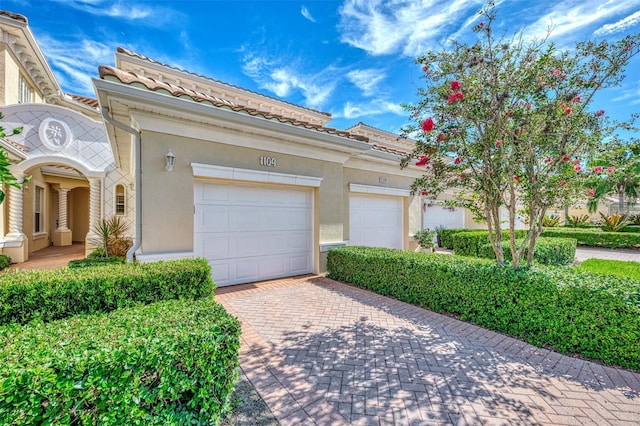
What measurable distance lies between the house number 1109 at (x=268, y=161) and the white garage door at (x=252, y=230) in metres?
0.62

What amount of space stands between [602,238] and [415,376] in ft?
66.7

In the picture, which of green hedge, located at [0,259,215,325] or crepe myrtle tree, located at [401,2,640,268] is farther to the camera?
crepe myrtle tree, located at [401,2,640,268]

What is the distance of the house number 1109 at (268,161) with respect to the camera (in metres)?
7.32

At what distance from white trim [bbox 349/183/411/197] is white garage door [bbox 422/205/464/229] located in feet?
9.52

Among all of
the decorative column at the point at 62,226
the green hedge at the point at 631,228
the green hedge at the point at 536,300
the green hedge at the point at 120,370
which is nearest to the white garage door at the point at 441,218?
the green hedge at the point at 536,300

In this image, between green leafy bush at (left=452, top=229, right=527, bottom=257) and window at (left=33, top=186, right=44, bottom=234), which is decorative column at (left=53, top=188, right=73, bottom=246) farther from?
green leafy bush at (left=452, top=229, right=527, bottom=257)

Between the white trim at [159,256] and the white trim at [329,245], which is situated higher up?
the white trim at [159,256]

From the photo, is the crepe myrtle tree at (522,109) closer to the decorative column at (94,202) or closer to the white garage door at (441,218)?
the white garage door at (441,218)

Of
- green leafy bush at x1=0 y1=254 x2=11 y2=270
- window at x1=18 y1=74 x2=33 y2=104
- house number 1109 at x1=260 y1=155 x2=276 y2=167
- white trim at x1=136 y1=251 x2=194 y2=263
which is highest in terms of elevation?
window at x1=18 y1=74 x2=33 y2=104

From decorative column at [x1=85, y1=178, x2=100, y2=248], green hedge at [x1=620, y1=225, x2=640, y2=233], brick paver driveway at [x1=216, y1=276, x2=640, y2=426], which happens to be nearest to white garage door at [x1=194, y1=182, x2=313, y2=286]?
brick paver driveway at [x1=216, y1=276, x2=640, y2=426]

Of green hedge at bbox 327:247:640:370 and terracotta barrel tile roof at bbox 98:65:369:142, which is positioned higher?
terracotta barrel tile roof at bbox 98:65:369:142

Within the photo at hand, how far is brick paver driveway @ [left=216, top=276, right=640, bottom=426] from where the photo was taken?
2.76 meters

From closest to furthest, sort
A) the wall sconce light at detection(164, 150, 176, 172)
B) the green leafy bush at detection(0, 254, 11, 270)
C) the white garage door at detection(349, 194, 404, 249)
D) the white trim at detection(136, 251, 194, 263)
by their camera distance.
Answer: the white trim at detection(136, 251, 194, 263)
the wall sconce light at detection(164, 150, 176, 172)
the green leafy bush at detection(0, 254, 11, 270)
the white garage door at detection(349, 194, 404, 249)

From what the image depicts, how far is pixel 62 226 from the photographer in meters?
15.9
